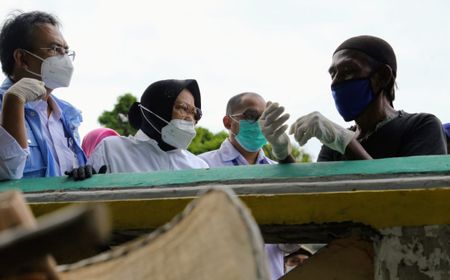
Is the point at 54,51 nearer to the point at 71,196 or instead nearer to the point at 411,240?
the point at 71,196

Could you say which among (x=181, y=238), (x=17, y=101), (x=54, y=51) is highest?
(x=54, y=51)

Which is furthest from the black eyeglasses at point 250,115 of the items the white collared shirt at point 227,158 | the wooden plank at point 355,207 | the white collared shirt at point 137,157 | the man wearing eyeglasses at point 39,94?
the wooden plank at point 355,207

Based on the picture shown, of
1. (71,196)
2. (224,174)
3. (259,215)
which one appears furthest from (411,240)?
(71,196)

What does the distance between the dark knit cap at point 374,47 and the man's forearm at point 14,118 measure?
1421 mm

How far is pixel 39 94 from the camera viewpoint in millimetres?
3643

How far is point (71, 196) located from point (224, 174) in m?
0.61

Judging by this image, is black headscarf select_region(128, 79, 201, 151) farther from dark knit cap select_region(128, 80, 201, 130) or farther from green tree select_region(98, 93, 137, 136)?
green tree select_region(98, 93, 137, 136)

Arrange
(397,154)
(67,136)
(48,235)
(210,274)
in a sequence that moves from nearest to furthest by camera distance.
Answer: (48,235)
(210,274)
(397,154)
(67,136)

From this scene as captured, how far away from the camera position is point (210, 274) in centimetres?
102

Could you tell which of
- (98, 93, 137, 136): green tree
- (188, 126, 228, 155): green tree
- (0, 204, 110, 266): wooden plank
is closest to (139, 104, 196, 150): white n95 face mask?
(0, 204, 110, 266): wooden plank

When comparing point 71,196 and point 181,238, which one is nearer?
point 181,238

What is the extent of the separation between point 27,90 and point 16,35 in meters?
0.63

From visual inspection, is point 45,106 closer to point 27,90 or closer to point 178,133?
point 27,90

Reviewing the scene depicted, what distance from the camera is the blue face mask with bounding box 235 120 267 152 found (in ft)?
15.4
